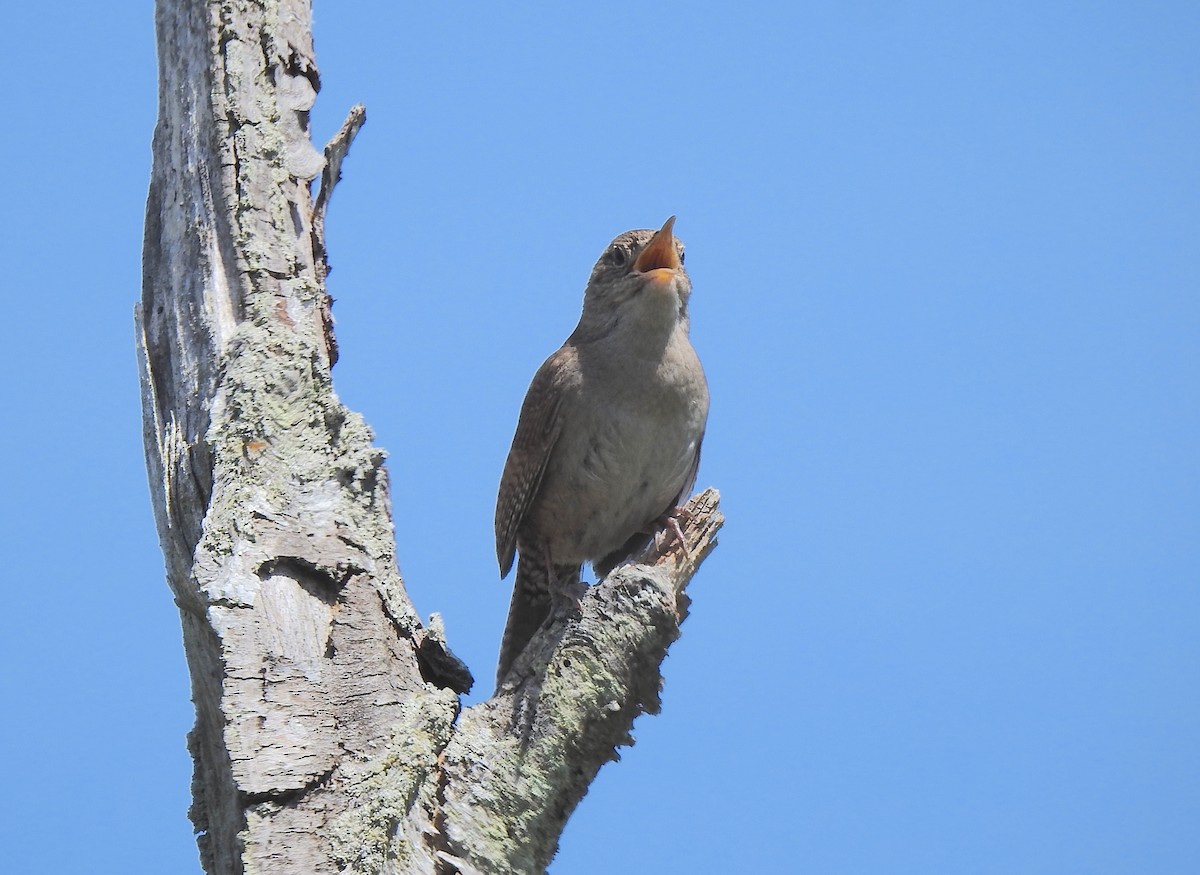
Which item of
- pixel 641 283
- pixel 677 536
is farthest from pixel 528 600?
pixel 677 536

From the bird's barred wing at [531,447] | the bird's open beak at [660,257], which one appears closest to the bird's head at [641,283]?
the bird's open beak at [660,257]

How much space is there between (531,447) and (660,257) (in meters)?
0.78

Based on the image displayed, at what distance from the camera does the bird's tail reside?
4512 millimetres

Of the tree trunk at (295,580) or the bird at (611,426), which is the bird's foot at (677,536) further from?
the bird at (611,426)

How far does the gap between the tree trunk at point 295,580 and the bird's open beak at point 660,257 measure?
92 cm

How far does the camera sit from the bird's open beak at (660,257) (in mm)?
4199

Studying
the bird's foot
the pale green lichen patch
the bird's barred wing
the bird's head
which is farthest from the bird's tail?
the pale green lichen patch

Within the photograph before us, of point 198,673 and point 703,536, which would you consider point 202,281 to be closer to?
point 198,673

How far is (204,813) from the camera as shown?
121 inches

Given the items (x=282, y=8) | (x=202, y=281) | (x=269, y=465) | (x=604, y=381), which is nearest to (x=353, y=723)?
(x=269, y=465)

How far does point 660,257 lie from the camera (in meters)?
→ 4.30

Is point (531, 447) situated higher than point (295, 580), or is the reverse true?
point (531, 447)

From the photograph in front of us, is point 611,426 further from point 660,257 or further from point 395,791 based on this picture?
point 395,791

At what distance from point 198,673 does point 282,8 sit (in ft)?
6.19
